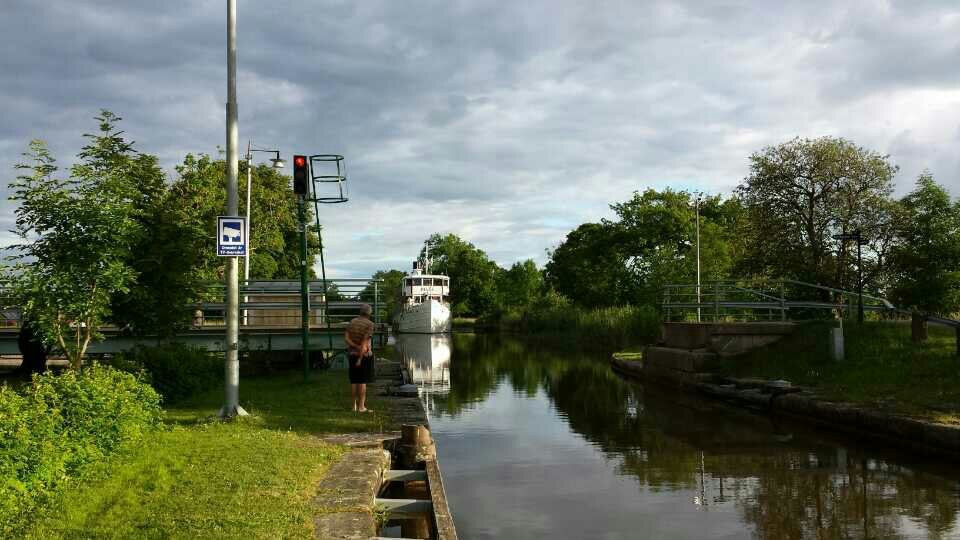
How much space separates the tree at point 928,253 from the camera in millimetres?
25172

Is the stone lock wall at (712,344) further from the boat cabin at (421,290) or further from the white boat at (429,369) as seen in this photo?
the boat cabin at (421,290)

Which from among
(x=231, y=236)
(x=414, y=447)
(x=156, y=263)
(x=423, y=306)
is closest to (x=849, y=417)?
(x=414, y=447)

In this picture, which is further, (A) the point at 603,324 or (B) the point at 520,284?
(B) the point at 520,284

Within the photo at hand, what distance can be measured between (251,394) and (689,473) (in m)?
8.21

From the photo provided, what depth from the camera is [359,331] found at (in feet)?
40.9

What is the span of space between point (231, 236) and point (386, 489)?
14.5 feet

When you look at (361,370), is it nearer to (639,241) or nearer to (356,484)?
(356,484)

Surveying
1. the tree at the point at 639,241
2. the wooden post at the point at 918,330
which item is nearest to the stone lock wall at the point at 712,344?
the wooden post at the point at 918,330

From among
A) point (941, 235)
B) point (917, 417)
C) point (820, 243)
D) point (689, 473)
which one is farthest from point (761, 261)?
point (689, 473)

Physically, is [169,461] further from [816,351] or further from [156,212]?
[816,351]

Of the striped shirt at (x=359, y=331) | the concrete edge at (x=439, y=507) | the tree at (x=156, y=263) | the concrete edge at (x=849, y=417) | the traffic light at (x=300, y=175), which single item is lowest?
the concrete edge at (x=849, y=417)

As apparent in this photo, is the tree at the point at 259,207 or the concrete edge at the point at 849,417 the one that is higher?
the tree at the point at 259,207

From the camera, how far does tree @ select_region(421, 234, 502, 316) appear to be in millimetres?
106188

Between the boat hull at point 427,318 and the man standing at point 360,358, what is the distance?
188 ft
